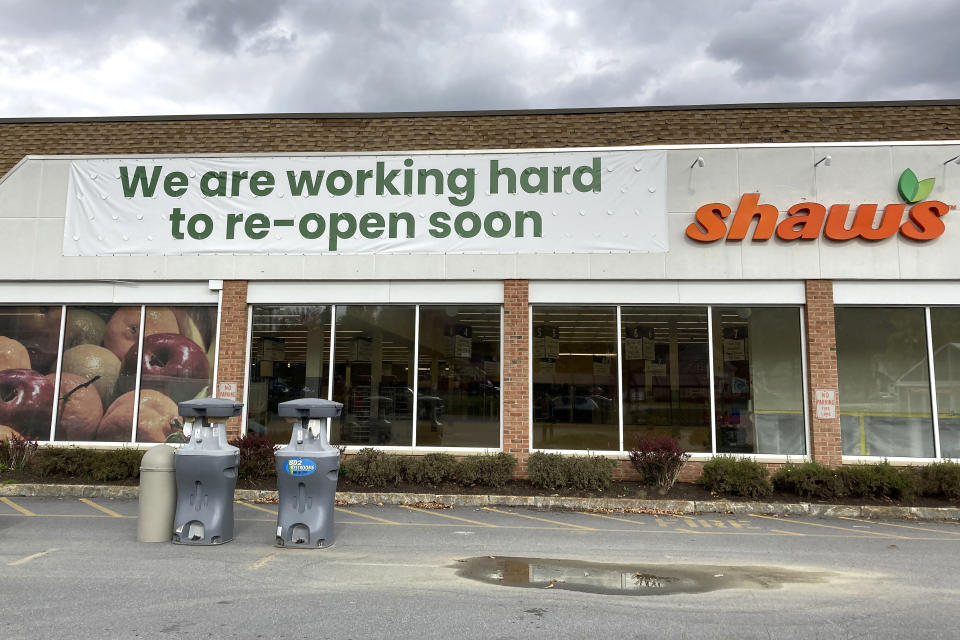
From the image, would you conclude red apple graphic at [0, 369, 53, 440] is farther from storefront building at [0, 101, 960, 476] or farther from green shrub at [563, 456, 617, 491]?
green shrub at [563, 456, 617, 491]

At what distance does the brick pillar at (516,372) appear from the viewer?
498 inches

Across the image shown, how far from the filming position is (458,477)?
11836 millimetres

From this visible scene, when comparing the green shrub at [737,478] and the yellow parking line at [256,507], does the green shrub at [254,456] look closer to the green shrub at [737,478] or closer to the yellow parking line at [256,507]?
the yellow parking line at [256,507]

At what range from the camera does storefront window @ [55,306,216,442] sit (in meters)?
13.6

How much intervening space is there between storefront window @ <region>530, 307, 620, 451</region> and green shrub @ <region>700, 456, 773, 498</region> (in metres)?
1.85

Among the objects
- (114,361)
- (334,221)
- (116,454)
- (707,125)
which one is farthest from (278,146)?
(707,125)

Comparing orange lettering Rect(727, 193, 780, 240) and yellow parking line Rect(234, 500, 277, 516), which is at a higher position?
orange lettering Rect(727, 193, 780, 240)

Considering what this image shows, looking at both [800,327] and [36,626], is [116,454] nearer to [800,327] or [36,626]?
[36,626]

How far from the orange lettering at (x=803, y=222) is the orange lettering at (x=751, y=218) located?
0.62 ft

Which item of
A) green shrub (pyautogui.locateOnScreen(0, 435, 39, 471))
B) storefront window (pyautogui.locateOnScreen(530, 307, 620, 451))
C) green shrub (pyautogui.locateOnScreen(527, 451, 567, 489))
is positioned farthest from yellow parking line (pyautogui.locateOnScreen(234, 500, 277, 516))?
storefront window (pyautogui.locateOnScreen(530, 307, 620, 451))

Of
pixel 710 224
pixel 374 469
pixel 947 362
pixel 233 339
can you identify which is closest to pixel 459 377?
pixel 374 469

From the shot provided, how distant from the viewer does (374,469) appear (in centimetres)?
1171

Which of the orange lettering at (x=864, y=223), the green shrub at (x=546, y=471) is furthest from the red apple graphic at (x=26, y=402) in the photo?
the orange lettering at (x=864, y=223)

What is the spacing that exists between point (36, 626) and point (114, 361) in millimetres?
9522
